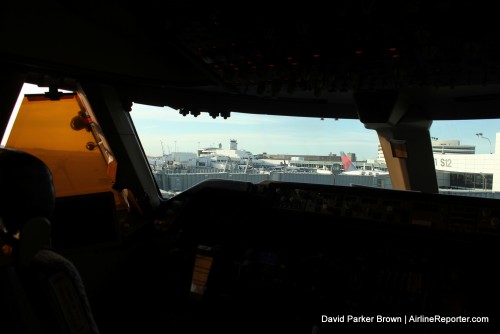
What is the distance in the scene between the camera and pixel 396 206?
1950mm

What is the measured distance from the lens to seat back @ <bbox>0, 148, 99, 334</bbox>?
2.25 feet

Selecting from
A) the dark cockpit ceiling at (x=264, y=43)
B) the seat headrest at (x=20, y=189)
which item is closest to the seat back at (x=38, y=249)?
the seat headrest at (x=20, y=189)

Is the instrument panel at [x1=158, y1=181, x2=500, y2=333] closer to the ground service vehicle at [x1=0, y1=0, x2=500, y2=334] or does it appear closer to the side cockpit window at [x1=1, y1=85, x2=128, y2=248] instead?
the ground service vehicle at [x1=0, y1=0, x2=500, y2=334]

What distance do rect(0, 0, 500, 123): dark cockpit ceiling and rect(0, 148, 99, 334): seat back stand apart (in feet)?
2.92

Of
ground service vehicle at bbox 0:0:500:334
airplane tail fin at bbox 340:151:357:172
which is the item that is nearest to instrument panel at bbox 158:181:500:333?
ground service vehicle at bbox 0:0:500:334

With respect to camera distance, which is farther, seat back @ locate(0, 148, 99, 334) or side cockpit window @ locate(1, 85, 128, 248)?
side cockpit window @ locate(1, 85, 128, 248)

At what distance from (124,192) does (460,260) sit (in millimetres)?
2676

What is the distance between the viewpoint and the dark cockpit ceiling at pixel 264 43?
1276mm

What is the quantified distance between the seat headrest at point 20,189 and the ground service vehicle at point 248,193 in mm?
16

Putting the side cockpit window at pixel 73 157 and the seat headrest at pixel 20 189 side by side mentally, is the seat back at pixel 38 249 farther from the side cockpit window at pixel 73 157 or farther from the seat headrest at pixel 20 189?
the side cockpit window at pixel 73 157

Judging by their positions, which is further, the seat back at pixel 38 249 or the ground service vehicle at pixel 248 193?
the ground service vehicle at pixel 248 193

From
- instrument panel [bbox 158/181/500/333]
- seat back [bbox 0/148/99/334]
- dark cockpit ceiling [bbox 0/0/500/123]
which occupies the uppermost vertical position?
dark cockpit ceiling [bbox 0/0/500/123]

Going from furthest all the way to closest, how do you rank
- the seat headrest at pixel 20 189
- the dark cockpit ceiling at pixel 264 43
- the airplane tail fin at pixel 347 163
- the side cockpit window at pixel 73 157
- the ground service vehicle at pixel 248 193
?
the airplane tail fin at pixel 347 163 → the side cockpit window at pixel 73 157 → the ground service vehicle at pixel 248 193 → the dark cockpit ceiling at pixel 264 43 → the seat headrest at pixel 20 189

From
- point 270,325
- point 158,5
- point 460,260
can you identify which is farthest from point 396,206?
point 158,5
